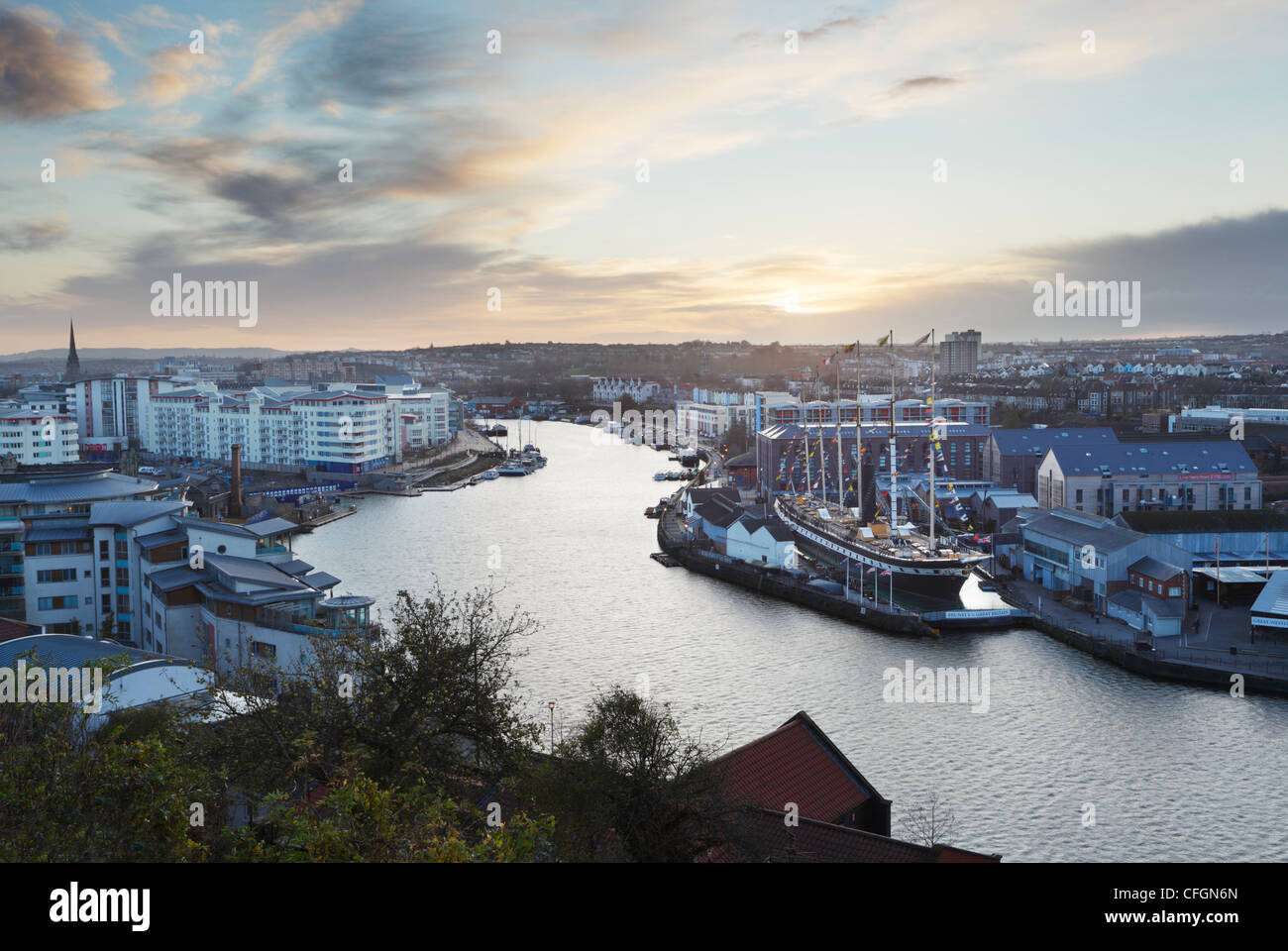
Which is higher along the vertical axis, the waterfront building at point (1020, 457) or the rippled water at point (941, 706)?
the waterfront building at point (1020, 457)

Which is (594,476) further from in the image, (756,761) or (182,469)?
(756,761)

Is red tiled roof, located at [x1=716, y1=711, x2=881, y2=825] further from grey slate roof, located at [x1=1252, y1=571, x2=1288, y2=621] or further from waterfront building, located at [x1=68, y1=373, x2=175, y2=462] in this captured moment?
waterfront building, located at [x1=68, y1=373, x2=175, y2=462]

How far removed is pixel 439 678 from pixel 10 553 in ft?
19.3

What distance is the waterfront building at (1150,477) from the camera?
434 inches

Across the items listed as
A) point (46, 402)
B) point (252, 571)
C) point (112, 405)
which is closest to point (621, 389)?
point (112, 405)

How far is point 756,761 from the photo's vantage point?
3697 millimetres

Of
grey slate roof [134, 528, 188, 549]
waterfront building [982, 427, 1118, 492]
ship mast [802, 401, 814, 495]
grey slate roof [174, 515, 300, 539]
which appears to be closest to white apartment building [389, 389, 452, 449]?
ship mast [802, 401, 814, 495]

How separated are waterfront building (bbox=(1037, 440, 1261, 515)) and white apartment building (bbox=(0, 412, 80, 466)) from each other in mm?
15741

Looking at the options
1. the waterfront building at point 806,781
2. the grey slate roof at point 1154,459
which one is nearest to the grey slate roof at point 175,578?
the waterfront building at point 806,781

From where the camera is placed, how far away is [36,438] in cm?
1705

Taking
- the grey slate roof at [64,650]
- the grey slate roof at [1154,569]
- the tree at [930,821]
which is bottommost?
the tree at [930,821]

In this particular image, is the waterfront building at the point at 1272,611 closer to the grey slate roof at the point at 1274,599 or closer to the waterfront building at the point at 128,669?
the grey slate roof at the point at 1274,599

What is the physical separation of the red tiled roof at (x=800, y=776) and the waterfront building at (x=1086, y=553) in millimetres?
4861
